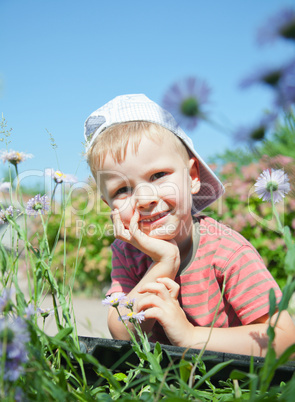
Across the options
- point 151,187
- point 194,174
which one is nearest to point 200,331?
point 151,187

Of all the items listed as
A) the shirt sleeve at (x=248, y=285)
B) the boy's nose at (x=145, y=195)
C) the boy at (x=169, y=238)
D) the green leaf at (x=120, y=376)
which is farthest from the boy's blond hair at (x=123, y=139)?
the green leaf at (x=120, y=376)

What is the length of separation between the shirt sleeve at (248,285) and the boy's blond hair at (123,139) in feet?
1.42

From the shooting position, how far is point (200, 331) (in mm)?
1091

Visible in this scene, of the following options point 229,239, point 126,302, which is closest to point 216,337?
point 126,302

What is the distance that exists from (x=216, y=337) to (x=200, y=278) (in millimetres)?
402

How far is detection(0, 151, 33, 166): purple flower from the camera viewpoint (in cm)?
96

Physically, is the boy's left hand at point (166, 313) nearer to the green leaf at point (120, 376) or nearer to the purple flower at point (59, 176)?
the green leaf at point (120, 376)

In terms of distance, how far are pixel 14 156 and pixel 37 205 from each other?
0.12m

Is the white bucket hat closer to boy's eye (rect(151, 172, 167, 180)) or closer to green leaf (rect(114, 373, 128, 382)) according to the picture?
boy's eye (rect(151, 172, 167, 180))

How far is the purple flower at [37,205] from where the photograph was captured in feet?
3.24

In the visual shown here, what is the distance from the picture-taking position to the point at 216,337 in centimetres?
110

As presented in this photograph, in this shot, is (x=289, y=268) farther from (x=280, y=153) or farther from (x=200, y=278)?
(x=200, y=278)

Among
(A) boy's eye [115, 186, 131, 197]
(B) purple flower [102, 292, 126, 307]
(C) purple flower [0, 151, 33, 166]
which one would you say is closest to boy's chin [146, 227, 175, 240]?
(A) boy's eye [115, 186, 131, 197]

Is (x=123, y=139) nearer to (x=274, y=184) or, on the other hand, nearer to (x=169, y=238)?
(x=169, y=238)
